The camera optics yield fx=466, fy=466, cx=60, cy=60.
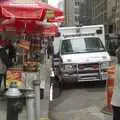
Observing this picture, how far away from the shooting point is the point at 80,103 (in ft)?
46.2

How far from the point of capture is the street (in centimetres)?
1159

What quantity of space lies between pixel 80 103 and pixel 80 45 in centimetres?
548

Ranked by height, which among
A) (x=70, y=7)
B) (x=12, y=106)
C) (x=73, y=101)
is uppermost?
(x=70, y=7)

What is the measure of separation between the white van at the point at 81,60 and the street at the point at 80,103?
538mm

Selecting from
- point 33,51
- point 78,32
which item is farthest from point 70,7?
point 33,51

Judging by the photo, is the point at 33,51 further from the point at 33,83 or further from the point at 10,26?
the point at 33,83

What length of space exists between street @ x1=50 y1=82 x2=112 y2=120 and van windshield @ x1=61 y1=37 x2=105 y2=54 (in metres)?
1.44

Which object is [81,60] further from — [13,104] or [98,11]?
[98,11]

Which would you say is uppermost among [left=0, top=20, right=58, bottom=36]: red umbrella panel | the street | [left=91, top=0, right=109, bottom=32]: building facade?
[left=91, top=0, right=109, bottom=32]: building facade

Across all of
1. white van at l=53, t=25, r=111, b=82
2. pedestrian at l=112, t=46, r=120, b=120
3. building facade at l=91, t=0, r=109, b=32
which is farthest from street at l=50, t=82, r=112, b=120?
building facade at l=91, t=0, r=109, b=32

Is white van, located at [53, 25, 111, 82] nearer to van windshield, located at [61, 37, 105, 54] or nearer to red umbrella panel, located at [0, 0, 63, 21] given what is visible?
van windshield, located at [61, 37, 105, 54]

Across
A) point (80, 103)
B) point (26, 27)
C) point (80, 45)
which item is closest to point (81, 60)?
point (80, 45)

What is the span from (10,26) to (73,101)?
326 centimetres

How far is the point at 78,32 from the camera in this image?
2095cm
